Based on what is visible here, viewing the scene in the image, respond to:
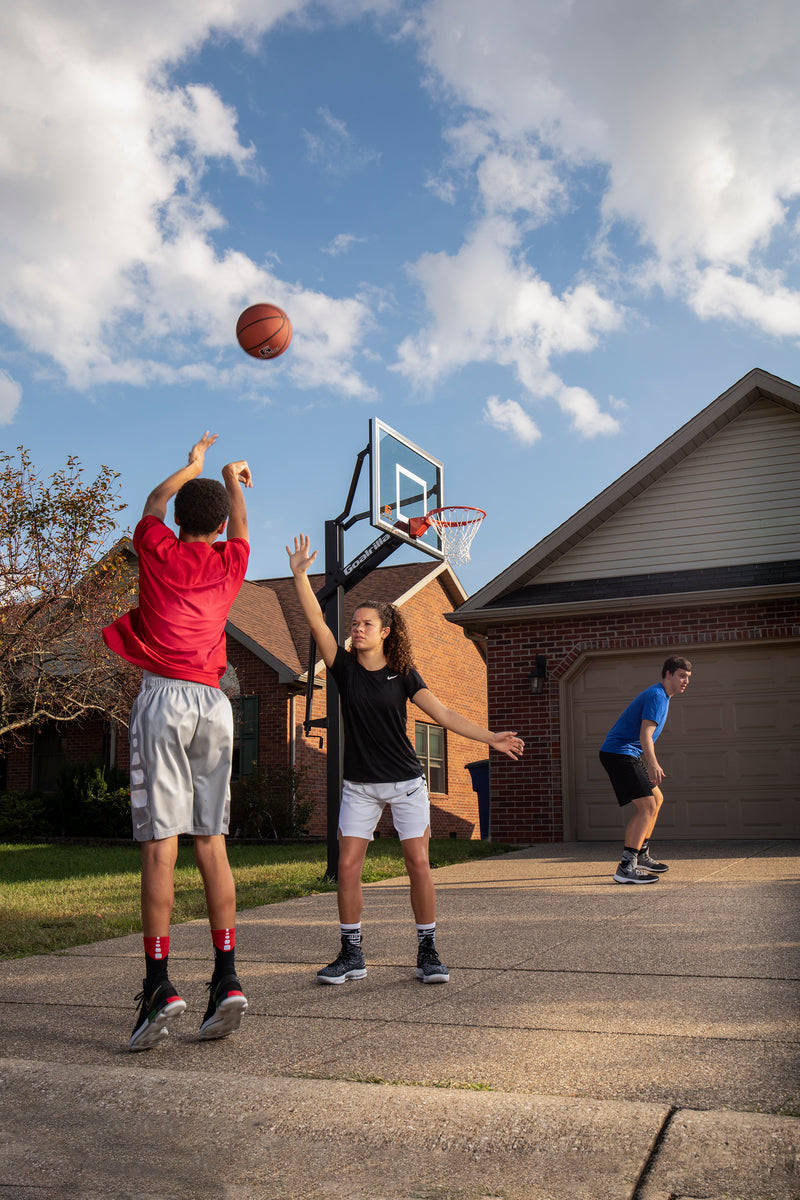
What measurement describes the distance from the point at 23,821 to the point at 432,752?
8.67 meters

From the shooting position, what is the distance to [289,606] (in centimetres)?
2348

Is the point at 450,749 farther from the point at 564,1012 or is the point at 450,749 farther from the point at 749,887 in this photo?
the point at 564,1012

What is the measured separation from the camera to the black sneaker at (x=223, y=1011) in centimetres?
361

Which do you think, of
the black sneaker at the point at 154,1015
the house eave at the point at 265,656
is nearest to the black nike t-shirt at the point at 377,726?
the black sneaker at the point at 154,1015

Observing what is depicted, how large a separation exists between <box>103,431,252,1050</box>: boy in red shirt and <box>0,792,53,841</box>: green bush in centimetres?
1754

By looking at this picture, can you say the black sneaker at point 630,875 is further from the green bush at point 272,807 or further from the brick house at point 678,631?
the green bush at point 272,807

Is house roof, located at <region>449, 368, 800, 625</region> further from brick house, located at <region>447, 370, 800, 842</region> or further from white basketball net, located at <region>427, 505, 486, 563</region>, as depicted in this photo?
white basketball net, located at <region>427, 505, 486, 563</region>

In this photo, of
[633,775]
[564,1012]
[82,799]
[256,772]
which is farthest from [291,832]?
[564,1012]

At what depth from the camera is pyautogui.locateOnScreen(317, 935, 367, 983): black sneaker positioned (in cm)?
467

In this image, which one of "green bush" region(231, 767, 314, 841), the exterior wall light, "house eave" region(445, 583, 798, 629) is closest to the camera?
"house eave" region(445, 583, 798, 629)

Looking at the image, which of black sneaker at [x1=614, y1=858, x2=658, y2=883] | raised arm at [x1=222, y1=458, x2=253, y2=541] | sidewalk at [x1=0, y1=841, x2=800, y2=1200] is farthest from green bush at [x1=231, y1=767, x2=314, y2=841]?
raised arm at [x1=222, y1=458, x2=253, y2=541]

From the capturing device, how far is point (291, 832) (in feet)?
58.2

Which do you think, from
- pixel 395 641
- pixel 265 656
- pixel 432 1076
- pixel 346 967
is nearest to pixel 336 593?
pixel 395 641

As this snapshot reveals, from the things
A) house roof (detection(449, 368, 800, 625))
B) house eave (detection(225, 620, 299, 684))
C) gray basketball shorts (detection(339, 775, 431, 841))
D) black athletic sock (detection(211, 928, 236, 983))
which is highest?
house roof (detection(449, 368, 800, 625))
